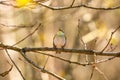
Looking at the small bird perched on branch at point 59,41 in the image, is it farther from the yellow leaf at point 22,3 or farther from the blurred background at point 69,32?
the blurred background at point 69,32

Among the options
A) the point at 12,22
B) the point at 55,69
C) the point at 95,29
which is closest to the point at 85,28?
the point at 95,29

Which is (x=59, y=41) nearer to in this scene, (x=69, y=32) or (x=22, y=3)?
(x=22, y=3)

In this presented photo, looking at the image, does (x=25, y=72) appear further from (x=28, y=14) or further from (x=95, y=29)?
(x=95, y=29)

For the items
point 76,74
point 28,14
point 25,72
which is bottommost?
point 76,74

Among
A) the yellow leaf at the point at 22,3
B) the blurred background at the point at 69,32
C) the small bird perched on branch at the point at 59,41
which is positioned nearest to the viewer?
the yellow leaf at the point at 22,3

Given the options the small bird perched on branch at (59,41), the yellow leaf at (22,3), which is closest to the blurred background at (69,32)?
the small bird perched on branch at (59,41)

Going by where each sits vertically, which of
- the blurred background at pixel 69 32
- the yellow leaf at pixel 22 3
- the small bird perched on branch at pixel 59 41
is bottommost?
the blurred background at pixel 69 32

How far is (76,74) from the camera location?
10828 millimetres

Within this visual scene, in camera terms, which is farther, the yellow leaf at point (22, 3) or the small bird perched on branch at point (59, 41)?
the small bird perched on branch at point (59, 41)

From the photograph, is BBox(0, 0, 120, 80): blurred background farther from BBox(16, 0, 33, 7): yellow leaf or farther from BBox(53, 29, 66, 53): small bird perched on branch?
BBox(16, 0, 33, 7): yellow leaf

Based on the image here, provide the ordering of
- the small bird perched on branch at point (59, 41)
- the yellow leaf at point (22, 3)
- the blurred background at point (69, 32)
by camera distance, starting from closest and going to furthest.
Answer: the yellow leaf at point (22, 3) < the small bird perched on branch at point (59, 41) < the blurred background at point (69, 32)

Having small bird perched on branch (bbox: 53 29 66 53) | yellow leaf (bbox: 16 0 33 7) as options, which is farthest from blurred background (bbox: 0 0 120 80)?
yellow leaf (bbox: 16 0 33 7)

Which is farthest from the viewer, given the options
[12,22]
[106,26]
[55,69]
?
[106,26]

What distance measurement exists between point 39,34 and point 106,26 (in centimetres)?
192
